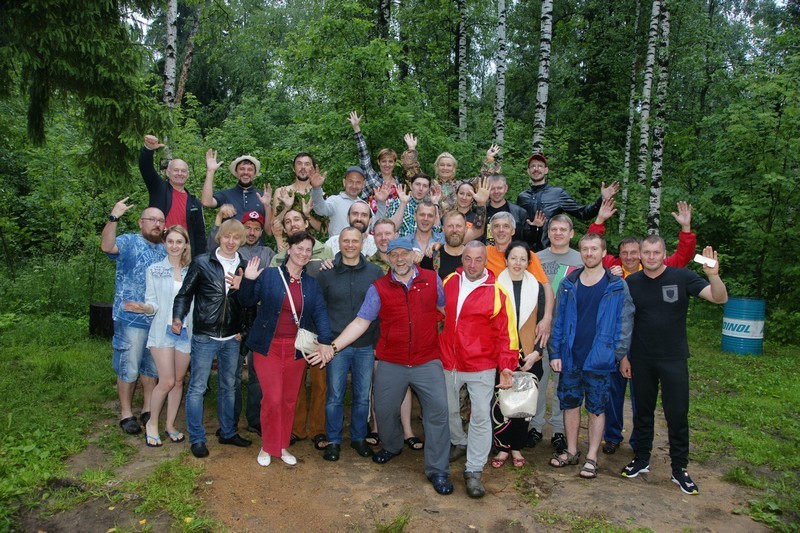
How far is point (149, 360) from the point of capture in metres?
5.65

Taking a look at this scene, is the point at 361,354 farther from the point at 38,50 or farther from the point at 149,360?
the point at 38,50

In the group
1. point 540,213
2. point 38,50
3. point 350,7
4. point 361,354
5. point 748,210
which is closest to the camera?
point 361,354

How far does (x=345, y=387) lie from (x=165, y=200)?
2893 mm

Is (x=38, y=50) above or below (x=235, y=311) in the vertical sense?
above

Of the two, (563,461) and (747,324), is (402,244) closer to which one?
(563,461)

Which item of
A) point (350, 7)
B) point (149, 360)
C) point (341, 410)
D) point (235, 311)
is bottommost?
point (341, 410)

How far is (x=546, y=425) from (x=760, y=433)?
8.07ft

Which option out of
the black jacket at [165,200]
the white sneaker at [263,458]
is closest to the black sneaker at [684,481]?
the white sneaker at [263,458]

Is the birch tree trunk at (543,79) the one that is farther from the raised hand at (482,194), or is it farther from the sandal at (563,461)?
the sandal at (563,461)

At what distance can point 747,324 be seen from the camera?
32.9ft

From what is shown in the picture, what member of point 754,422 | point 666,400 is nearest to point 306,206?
point 666,400

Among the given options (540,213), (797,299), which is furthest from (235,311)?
(797,299)

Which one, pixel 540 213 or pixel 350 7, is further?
pixel 350 7

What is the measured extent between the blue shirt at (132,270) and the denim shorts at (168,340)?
32 centimetres
